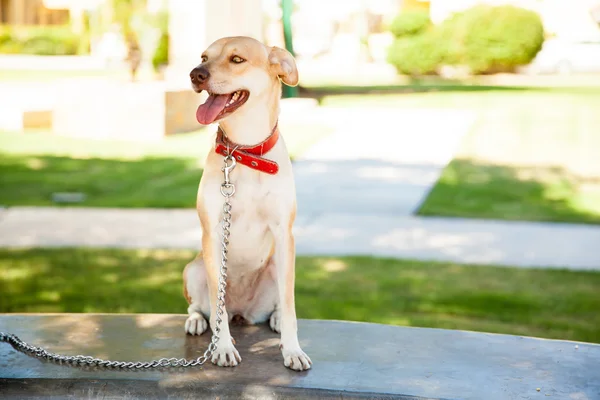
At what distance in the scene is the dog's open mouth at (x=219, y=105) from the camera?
2.71 m

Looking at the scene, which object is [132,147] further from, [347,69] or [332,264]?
[347,69]

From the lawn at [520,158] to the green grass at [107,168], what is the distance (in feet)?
10.3

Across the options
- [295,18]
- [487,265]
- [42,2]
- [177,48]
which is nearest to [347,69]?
[177,48]

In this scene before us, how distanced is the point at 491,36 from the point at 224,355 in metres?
29.0

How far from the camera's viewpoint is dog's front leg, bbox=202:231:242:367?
298 cm

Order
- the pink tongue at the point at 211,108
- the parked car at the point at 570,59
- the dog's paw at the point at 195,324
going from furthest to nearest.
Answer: the parked car at the point at 570,59, the dog's paw at the point at 195,324, the pink tongue at the point at 211,108

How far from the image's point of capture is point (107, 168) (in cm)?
1227

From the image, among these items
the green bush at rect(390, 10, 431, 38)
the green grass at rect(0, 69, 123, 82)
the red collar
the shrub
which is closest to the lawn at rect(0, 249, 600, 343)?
the red collar

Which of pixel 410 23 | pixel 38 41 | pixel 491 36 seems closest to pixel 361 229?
pixel 491 36

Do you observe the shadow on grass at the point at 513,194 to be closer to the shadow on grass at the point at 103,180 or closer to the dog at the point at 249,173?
the shadow on grass at the point at 103,180

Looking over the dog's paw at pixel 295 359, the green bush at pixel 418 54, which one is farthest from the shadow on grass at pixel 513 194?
the green bush at pixel 418 54

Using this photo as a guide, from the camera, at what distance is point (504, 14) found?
3066cm

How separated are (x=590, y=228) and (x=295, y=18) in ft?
169

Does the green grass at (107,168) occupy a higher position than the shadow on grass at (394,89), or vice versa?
the shadow on grass at (394,89)
